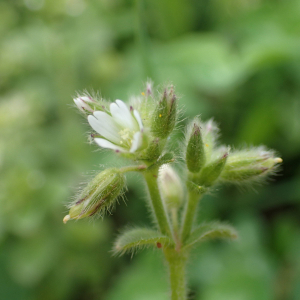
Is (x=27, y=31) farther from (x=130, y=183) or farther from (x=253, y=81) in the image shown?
(x=253, y=81)

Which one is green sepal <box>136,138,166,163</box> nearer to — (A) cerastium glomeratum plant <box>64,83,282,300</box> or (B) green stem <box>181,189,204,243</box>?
(A) cerastium glomeratum plant <box>64,83,282,300</box>

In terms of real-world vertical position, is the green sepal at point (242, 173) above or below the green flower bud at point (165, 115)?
below

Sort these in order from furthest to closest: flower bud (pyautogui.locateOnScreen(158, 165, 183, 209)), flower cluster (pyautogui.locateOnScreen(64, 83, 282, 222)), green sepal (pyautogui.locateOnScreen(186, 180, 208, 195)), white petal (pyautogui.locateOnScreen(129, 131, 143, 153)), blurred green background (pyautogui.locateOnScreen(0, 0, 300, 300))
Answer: blurred green background (pyautogui.locateOnScreen(0, 0, 300, 300))
flower bud (pyautogui.locateOnScreen(158, 165, 183, 209))
green sepal (pyautogui.locateOnScreen(186, 180, 208, 195))
flower cluster (pyautogui.locateOnScreen(64, 83, 282, 222))
white petal (pyautogui.locateOnScreen(129, 131, 143, 153))

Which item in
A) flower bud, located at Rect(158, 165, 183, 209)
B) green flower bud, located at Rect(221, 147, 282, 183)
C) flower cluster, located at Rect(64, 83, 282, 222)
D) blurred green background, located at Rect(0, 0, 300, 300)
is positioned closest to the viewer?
flower cluster, located at Rect(64, 83, 282, 222)

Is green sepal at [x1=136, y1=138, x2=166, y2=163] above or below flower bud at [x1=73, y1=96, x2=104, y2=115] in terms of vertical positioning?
below

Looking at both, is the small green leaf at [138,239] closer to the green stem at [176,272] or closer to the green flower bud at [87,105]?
the green stem at [176,272]

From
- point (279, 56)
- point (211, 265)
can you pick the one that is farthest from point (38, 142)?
point (279, 56)

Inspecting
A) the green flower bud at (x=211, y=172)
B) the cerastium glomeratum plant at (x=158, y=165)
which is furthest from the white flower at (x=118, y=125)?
the green flower bud at (x=211, y=172)

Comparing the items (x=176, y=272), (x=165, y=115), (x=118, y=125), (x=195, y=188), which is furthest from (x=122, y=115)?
(x=176, y=272)

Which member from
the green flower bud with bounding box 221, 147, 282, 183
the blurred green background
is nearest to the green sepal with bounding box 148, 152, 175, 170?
the green flower bud with bounding box 221, 147, 282, 183
